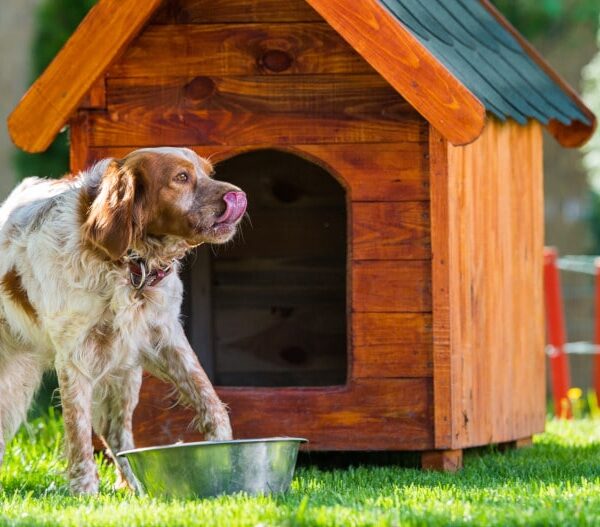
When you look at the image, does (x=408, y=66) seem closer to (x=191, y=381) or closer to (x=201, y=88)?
(x=201, y=88)

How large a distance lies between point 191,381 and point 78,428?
52 centimetres

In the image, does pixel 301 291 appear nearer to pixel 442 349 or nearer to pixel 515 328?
pixel 515 328

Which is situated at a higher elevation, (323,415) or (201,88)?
(201,88)

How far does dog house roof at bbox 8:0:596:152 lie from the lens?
577 centimetres

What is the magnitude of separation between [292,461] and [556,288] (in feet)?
19.5

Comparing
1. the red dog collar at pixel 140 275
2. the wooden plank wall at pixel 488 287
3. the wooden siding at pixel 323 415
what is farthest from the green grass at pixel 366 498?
the red dog collar at pixel 140 275

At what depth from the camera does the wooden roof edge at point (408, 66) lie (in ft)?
18.8

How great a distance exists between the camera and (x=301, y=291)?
311 inches

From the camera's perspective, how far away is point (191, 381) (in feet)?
18.4

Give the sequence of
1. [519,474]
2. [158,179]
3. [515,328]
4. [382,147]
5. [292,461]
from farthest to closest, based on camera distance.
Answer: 1. [515,328]
2. [382,147]
3. [519,474]
4. [158,179]
5. [292,461]

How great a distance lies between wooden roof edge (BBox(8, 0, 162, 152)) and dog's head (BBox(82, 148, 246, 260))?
1061mm

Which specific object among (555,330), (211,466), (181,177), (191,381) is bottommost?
(211,466)

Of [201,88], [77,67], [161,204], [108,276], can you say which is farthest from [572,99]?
[108,276]

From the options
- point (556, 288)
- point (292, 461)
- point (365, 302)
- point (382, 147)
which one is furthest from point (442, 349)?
point (556, 288)
